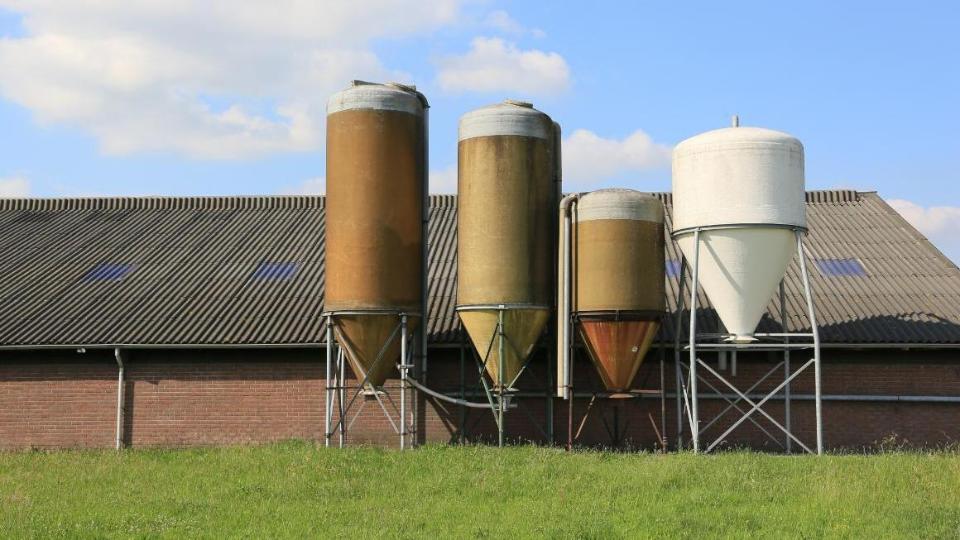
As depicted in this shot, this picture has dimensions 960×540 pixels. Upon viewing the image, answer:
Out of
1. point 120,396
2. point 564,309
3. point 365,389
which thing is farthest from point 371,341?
point 120,396

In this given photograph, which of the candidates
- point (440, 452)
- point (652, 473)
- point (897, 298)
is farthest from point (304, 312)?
point (897, 298)

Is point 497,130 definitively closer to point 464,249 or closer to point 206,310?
point 464,249

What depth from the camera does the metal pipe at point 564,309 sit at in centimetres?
2050

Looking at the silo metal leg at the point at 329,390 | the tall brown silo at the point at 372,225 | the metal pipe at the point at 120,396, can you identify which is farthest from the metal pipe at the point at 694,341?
the metal pipe at the point at 120,396

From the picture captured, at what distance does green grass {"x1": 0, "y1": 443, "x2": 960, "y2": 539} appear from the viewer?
1383 centimetres

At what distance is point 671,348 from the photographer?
71.7ft

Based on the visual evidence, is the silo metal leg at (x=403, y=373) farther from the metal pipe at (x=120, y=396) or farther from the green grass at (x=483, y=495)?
the metal pipe at (x=120, y=396)

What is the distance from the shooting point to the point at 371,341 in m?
20.7

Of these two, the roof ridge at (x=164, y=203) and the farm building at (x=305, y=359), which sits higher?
the roof ridge at (x=164, y=203)

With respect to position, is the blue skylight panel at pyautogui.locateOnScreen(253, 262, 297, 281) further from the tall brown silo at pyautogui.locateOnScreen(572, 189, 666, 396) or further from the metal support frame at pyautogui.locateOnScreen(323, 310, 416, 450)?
the tall brown silo at pyautogui.locateOnScreen(572, 189, 666, 396)

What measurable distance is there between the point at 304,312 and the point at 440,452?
579cm

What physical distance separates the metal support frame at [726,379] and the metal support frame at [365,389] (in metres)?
5.15

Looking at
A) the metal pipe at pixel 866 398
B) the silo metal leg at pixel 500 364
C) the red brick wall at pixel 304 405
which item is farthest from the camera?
the red brick wall at pixel 304 405

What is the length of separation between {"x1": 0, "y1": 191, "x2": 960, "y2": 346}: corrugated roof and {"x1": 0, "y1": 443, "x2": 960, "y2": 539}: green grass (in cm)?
389
